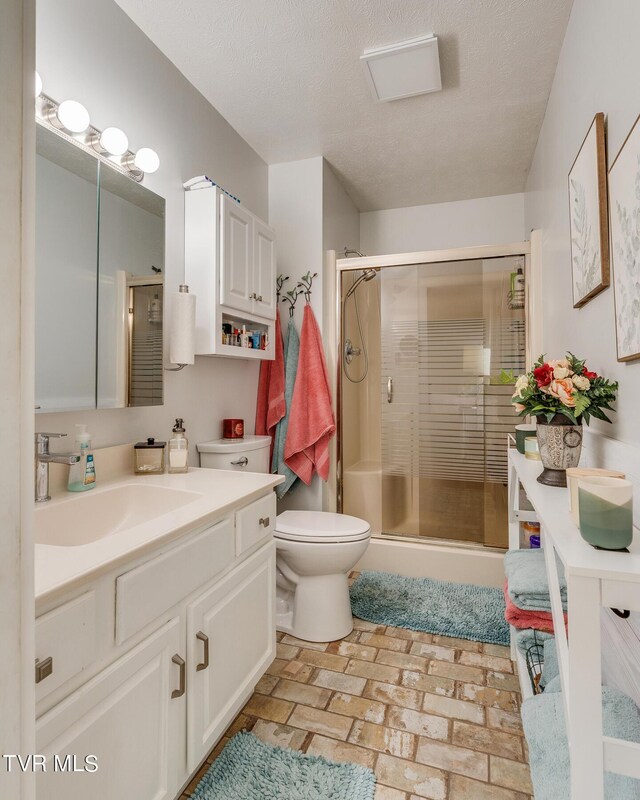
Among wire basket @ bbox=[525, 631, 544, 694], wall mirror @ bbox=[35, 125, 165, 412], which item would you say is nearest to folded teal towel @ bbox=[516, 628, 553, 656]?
wire basket @ bbox=[525, 631, 544, 694]

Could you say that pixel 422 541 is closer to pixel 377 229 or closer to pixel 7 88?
pixel 377 229

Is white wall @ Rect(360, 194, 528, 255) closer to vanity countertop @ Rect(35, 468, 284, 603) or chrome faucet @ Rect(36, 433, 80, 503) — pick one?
vanity countertop @ Rect(35, 468, 284, 603)

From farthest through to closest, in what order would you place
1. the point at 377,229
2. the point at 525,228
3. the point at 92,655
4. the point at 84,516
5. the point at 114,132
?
the point at 377,229, the point at 525,228, the point at 114,132, the point at 84,516, the point at 92,655

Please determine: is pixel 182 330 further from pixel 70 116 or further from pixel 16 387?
pixel 16 387

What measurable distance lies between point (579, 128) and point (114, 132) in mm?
1571

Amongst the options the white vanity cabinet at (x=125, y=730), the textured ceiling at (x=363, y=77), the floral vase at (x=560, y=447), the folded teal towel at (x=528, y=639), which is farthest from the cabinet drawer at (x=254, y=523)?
the textured ceiling at (x=363, y=77)

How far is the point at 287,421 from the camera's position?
265 cm

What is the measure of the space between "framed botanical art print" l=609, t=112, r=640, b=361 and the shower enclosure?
1486mm

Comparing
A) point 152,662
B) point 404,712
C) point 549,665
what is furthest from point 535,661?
point 152,662

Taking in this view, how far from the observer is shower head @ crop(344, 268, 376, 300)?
9.34ft

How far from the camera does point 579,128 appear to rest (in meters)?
1.54

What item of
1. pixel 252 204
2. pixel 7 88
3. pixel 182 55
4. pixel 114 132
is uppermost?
pixel 182 55

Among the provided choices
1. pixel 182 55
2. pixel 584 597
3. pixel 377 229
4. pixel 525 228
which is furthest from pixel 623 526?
pixel 377 229

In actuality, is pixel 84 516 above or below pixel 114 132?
below
